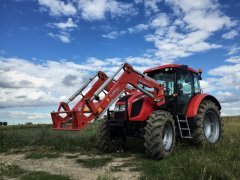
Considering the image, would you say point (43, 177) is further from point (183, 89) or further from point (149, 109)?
point (183, 89)

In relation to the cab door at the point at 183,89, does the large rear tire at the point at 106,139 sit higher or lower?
lower

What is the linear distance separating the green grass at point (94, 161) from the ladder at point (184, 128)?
277 cm

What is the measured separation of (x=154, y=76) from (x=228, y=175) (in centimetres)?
581

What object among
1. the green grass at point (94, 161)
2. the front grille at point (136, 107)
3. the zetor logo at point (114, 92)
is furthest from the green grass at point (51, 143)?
the zetor logo at point (114, 92)

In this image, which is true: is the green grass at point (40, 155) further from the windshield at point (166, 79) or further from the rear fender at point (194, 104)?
the rear fender at point (194, 104)

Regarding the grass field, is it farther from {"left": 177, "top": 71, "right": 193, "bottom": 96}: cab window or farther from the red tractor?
{"left": 177, "top": 71, "right": 193, "bottom": 96}: cab window

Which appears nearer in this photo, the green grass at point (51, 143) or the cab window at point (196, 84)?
the cab window at point (196, 84)

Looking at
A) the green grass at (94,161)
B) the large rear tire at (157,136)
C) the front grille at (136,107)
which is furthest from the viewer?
the front grille at (136,107)

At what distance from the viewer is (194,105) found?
39.4 feet

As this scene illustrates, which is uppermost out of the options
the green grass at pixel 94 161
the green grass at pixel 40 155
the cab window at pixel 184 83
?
the cab window at pixel 184 83

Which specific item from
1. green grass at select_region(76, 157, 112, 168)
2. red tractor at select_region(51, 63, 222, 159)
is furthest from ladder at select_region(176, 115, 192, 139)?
green grass at select_region(76, 157, 112, 168)

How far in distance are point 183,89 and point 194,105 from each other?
711mm

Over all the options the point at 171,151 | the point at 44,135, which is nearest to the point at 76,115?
the point at 171,151

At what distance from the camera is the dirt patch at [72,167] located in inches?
336
